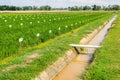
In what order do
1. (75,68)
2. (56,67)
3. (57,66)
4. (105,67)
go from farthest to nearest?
(75,68), (57,66), (56,67), (105,67)

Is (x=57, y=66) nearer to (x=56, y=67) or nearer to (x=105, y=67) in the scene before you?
(x=56, y=67)

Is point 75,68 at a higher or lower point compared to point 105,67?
lower

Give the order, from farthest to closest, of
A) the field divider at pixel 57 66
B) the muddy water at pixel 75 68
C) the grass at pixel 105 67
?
the muddy water at pixel 75 68, the field divider at pixel 57 66, the grass at pixel 105 67

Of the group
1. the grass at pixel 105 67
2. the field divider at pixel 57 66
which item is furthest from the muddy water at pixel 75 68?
the grass at pixel 105 67

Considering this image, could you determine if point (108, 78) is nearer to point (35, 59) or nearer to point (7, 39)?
point (35, 59)

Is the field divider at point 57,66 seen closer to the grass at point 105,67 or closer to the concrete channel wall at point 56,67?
the concrete channel wall at point 56,67

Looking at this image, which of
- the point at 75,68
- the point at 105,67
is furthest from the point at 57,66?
the point at 105,67

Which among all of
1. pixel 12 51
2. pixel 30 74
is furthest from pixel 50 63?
pixel 12 51

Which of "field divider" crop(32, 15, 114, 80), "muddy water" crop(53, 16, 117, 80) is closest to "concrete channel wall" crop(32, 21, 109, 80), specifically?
"field divider" crop(32, 15, 114, 80)

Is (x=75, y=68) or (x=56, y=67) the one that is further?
(x=75, y=68)

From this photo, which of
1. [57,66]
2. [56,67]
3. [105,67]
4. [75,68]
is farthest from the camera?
[75,68]

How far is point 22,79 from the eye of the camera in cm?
620

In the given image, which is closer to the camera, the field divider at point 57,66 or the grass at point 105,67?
the grass at point 105,67

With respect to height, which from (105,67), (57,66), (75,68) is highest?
(105,67)
